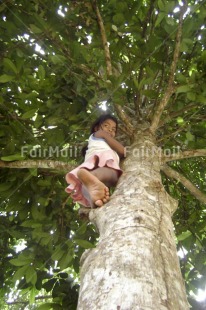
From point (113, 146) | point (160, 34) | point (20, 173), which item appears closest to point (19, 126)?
point (20, 173)

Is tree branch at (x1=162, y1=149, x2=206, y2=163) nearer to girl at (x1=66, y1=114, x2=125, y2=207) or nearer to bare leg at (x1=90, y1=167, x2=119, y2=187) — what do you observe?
Answer: girl at (x1=66, y1=114, x2=125, y2=207)

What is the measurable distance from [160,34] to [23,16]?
138 centimetres

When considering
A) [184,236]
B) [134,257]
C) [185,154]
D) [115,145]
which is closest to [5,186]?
[115,145]

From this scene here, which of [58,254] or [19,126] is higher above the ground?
[19,126]

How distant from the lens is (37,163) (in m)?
2.78

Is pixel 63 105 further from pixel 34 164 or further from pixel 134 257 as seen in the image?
pixel 134 257

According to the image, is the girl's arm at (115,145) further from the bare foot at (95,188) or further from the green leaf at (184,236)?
the green leaf at (184,236)

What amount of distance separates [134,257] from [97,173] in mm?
1242

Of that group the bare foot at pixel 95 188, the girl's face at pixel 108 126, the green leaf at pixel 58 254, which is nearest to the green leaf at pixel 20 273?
the green leaf at pixel 58 254

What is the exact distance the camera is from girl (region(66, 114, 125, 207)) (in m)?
2.29

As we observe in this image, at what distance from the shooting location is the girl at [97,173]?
2.29 metres

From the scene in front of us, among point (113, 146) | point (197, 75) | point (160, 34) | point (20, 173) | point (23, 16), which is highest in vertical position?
point (23, 16)

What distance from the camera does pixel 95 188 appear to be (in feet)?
7.55

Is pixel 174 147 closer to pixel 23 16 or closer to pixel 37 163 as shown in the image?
pixel 37 163
